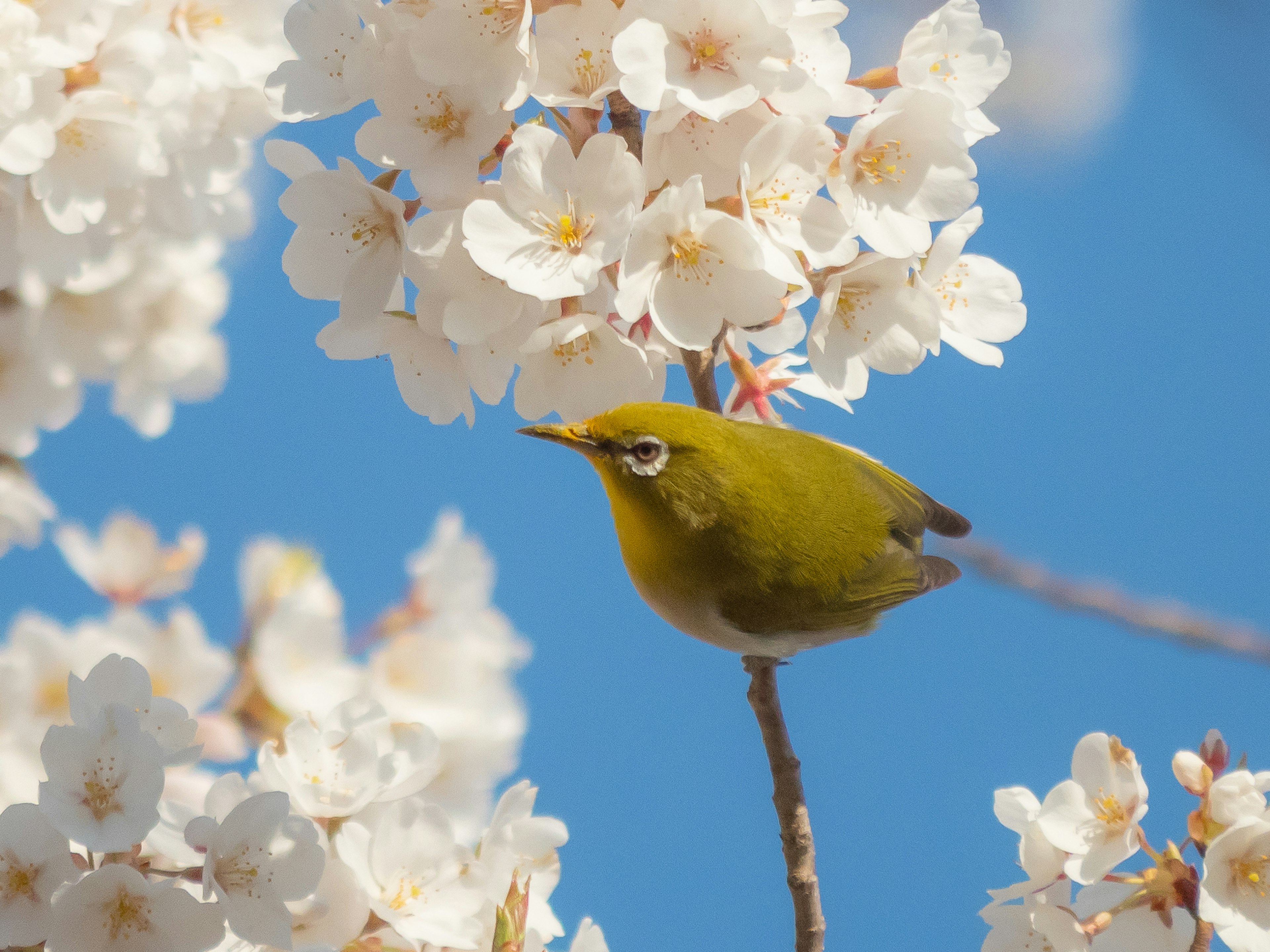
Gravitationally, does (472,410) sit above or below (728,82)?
below

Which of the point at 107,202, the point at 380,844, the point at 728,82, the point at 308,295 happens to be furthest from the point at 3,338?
the point at 728,82

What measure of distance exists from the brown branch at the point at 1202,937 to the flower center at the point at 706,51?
0.87 metres

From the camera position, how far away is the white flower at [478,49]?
86cm

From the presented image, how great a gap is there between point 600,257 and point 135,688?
1.76 ft

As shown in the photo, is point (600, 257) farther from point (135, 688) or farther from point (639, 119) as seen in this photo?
point (135, 688)

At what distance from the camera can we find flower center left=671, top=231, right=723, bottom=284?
86cm

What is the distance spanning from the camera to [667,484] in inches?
39.9

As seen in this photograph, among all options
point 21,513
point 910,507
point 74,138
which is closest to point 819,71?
point 910,507

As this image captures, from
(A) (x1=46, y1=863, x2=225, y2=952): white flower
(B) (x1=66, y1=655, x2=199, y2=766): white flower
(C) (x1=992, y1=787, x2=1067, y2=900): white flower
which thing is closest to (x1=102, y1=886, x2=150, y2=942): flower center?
(A) (x1=46, y1=863, x2=225, y2=952): white flower

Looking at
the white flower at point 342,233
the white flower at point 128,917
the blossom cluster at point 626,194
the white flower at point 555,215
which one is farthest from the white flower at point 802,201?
the white flower at point 128,917

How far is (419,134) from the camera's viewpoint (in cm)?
91

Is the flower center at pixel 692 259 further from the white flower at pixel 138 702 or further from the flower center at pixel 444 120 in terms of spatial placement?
the white flower at pixel 138 702

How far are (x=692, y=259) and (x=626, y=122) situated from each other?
17cm

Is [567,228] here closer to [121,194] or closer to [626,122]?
[626,122]
